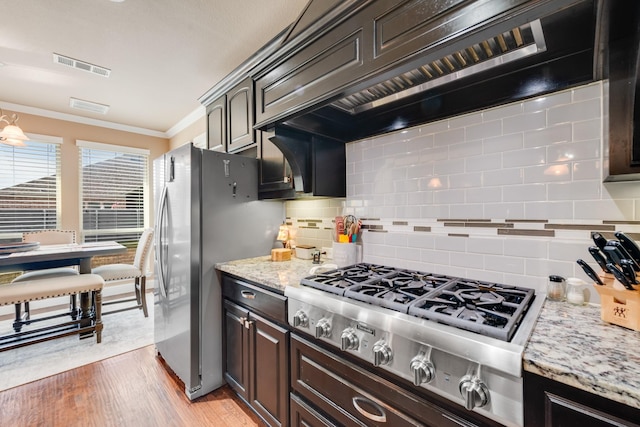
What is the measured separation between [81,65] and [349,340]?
3.30 meters

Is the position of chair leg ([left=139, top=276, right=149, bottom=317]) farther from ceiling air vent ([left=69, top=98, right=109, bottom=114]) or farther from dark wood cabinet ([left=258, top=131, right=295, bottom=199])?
dark wood cabinet ([left=258, top=131, right=295, bottom=199])

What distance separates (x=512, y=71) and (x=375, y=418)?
1523 mm

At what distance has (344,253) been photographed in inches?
72.6

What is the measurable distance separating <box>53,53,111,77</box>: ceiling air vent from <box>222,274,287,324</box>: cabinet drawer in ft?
7.75

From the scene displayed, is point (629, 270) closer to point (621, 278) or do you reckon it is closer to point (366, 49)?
point (621, 278)

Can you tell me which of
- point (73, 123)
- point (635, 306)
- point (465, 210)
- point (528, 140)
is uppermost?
point (73, 123)

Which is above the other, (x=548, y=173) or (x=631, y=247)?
(x=548, y=173)

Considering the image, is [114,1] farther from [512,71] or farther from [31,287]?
[31,287]

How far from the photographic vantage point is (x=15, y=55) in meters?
2.40

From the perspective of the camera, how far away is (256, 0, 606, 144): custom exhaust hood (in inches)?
34.1

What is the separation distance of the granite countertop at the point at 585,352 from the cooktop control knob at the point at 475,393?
0.42 feet

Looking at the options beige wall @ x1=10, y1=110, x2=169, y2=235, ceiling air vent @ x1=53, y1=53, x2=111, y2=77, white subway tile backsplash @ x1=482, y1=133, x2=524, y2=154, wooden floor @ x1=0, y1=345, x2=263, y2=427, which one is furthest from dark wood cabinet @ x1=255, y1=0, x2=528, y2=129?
beige wall @ x1=10, y1=110, x2=169, y2=235

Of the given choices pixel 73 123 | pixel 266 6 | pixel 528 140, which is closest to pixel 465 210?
pixel 528 140

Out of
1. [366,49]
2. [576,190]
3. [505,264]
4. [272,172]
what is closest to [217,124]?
[272,172]
